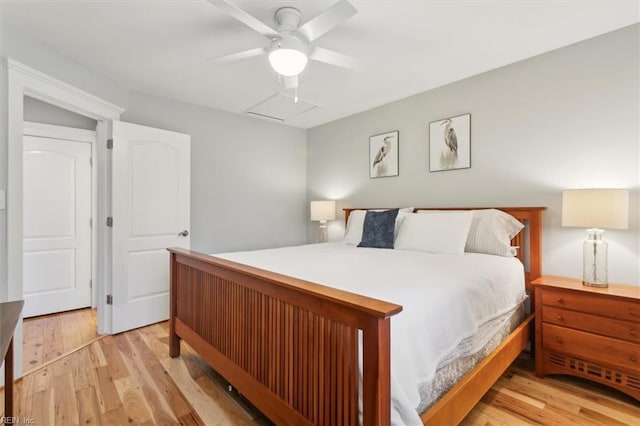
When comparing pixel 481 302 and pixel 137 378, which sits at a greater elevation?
pixel 481 302

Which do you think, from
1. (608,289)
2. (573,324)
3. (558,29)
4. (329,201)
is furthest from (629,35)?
(329,201)

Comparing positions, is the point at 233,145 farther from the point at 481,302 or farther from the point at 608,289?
the point at 608,289

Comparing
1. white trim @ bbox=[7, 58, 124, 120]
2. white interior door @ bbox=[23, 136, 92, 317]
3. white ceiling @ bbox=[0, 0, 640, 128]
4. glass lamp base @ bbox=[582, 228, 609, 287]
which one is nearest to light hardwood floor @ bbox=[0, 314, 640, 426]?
glass lamp base @ bbox=[582, 228, 609, 287]

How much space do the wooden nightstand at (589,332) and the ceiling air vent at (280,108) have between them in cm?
273

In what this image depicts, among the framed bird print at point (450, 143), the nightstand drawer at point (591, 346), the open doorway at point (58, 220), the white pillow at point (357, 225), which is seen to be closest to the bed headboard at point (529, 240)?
the nightstand drawer at point (591, 346)

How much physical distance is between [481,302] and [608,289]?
1003mm

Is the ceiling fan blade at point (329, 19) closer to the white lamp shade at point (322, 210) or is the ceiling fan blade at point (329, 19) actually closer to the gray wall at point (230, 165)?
the gray wall at point (230, 165)

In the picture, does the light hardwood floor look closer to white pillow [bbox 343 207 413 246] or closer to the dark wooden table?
the dark wooden table

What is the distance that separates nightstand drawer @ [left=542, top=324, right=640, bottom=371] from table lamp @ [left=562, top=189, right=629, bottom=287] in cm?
35

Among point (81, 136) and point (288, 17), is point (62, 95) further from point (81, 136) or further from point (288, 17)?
point (288, 17)

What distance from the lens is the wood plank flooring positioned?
243 centimetres

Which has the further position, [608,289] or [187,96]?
[187,96]

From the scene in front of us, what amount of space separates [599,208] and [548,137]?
779mm

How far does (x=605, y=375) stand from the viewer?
191cm
